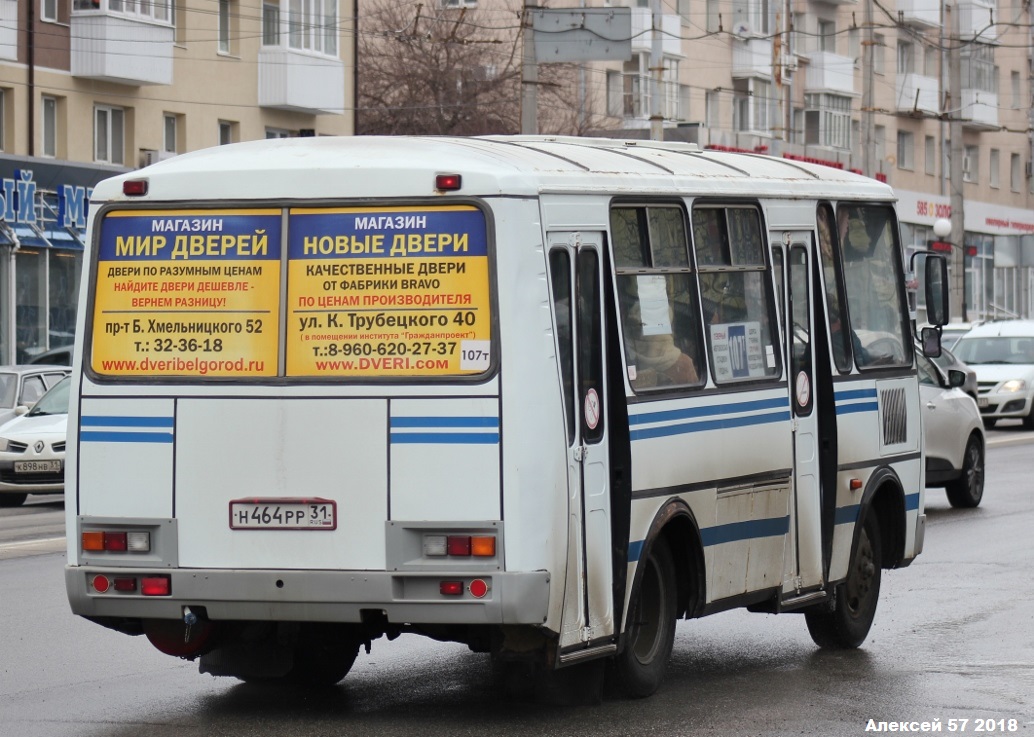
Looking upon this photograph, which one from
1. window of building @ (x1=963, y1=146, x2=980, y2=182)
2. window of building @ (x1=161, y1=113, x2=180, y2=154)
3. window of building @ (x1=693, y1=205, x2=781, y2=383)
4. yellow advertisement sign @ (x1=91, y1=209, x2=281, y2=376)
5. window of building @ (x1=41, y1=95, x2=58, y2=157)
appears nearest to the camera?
yellow advertisement sign @ (x1=91, y1=209, x2=281, y2=376)

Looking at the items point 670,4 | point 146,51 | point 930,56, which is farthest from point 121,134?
point 930,56

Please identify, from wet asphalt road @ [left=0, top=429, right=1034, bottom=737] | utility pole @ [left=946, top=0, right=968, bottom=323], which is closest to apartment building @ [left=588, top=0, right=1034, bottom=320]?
utility pole @ [left=946, top=0, right=968, bottom=323]

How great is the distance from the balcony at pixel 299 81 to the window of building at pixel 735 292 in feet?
109

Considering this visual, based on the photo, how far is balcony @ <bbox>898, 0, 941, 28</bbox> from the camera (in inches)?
2746

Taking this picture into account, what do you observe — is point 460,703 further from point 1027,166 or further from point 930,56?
point 1027,166

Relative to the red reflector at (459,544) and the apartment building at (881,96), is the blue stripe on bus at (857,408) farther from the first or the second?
the apartment building at (881,96)

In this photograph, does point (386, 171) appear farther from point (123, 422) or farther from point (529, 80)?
point (529, 80)

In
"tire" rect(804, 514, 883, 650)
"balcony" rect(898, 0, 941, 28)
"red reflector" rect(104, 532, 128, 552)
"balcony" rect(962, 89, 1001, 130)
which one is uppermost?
"balcony" rect(898, 0, 941, 28)

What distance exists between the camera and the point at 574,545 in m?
8.21

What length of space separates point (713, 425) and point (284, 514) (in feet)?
7.07

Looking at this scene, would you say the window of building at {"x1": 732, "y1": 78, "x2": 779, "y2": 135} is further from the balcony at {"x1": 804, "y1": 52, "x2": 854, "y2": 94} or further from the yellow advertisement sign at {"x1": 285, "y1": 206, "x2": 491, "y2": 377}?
the yellow advertisement sign at {"x1": 285, "y1": 206, "x2": 491, "y2": 377}

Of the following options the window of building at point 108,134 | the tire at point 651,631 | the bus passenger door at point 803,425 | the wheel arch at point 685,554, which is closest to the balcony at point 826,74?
the window of building at point 108,134

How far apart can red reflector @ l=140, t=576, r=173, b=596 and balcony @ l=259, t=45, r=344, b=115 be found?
34824 mm

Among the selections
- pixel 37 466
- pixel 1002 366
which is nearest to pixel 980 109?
pixel 1002 366
